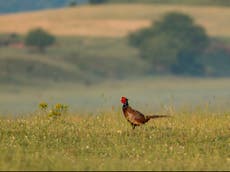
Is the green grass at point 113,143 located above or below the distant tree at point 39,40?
below

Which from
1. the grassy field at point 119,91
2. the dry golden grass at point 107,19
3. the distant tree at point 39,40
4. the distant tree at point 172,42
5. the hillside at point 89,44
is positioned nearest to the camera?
the grassy field at point 119,91

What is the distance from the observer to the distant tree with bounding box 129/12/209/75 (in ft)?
274

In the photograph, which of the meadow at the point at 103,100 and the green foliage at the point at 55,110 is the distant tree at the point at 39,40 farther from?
the green foliage at the point at 55,110

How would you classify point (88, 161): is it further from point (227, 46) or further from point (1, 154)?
point (227, 46)

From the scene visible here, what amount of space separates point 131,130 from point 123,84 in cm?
5540

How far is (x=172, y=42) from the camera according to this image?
→ 87.1 meters

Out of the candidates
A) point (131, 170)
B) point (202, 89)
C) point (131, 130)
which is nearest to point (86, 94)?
point (202, 89)

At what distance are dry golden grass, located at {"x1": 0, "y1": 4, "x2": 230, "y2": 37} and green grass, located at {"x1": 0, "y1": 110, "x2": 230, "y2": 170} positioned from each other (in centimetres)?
7299

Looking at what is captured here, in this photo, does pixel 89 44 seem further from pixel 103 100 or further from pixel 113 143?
pixel 113 143

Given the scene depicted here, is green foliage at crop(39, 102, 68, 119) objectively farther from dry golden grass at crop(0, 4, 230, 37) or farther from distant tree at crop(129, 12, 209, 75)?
dry golden grass at crop(0, 4, 230, 37)

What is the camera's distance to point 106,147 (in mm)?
16703

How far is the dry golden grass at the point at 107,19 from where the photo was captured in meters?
96.2

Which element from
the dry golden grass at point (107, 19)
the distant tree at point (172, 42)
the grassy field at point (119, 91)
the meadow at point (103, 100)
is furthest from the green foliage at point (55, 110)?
the dry golden grass at point (107, 19)

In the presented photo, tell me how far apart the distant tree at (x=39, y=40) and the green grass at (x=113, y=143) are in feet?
202
